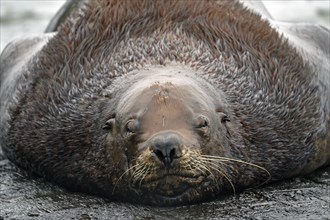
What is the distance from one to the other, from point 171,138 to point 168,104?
0.49 meters

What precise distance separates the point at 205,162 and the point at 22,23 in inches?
388

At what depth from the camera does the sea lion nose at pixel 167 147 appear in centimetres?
735

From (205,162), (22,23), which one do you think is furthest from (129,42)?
(22,23)

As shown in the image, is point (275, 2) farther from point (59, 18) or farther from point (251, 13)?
point (251, 13)

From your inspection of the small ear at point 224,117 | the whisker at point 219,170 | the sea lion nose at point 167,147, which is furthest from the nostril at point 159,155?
the small ear at point 224,117

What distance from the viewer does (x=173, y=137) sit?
7.40 m

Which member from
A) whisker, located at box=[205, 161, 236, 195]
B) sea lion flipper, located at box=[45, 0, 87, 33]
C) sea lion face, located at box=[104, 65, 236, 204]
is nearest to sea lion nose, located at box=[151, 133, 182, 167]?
sea lion face, located at box=[104, 65, 236, 204]

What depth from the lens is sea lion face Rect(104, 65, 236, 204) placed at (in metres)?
7.48

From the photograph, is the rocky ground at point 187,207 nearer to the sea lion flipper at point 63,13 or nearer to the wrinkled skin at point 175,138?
the wrinkled skin at point 175,138

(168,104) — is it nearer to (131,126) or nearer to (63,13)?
(131,126)

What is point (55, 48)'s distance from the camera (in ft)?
30.5

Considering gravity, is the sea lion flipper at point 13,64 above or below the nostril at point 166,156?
above

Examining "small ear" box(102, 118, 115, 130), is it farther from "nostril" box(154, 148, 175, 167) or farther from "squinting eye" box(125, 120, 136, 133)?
"nostril" box(154, 148, 175, 167)

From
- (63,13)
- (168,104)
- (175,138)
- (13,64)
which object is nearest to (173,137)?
(175,138)
